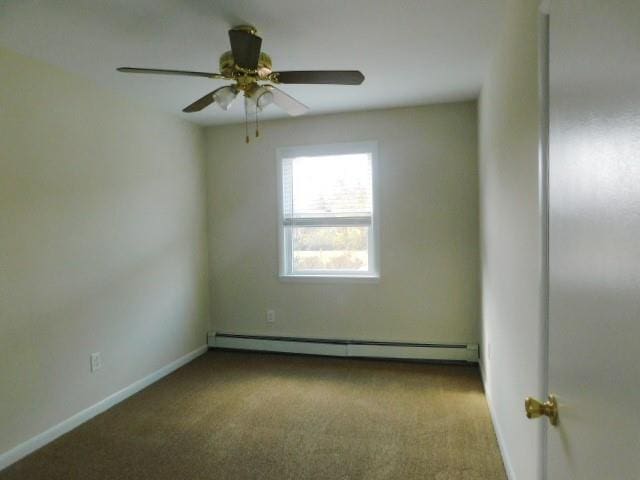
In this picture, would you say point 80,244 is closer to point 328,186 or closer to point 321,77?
point 321,77

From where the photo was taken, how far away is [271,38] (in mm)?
2291

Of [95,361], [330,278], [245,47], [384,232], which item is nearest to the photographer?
[245,47]

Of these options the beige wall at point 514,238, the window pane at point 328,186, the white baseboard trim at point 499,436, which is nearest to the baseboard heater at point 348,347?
the white baseboard trim at point 499,436

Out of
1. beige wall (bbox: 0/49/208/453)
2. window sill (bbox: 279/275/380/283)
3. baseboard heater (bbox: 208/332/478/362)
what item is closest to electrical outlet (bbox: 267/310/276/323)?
baseboard heater (bbox: 208/332/478/362)

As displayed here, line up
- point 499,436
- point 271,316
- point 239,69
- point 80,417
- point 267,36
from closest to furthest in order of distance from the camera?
point 239,69, point 267,36, point 499,436, point 80,417, point 271,316

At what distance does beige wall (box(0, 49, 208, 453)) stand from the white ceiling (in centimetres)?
34

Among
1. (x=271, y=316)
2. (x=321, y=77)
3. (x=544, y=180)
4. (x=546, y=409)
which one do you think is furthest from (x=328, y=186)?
(x=546, y=409)

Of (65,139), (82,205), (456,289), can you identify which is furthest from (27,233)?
(456,289)

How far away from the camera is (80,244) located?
279 cm

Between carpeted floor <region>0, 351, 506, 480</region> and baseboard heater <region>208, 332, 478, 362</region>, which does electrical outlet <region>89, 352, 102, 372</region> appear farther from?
baseboard heater <region>208, 332, 478, 362</region>

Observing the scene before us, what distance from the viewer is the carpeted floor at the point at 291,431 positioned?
2.21 m

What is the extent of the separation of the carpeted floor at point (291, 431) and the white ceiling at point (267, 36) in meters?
2.38

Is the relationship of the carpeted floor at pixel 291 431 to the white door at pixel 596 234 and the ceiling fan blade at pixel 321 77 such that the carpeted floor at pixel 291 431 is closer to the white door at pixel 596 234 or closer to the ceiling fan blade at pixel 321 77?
the white door at pixel 596 234

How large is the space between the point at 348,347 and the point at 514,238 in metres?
2.37
